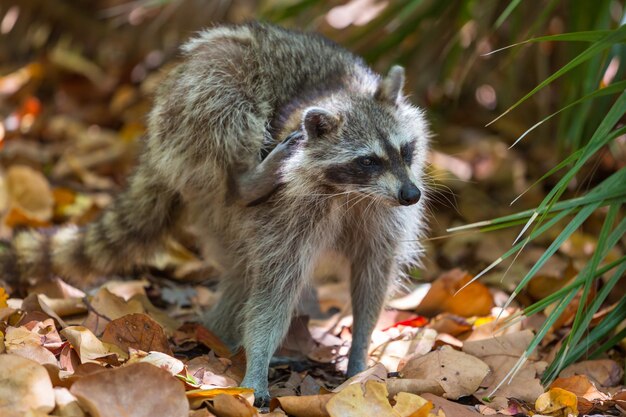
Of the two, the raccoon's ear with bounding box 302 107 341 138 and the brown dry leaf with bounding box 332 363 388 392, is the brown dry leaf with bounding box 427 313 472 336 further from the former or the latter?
the raccoon's ear with bounding box 302 107 341 138

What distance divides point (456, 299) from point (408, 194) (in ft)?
4.01

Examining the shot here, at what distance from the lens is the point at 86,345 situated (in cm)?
349

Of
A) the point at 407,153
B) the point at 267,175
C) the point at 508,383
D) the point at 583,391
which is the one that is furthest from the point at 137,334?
the point at 583,391

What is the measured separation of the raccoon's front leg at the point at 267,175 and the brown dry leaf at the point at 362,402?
1213 millimetres

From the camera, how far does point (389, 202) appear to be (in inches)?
152

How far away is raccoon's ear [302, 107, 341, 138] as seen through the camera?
13.1 ft

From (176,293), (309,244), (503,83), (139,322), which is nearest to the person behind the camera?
(139,322)

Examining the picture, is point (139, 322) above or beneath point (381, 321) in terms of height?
above

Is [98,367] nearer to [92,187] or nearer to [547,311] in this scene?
[547,311]

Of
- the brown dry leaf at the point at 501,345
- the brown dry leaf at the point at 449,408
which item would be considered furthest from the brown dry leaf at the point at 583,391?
the brown dry leaf at the point at 449,408

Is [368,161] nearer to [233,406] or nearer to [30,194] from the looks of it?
[233,406]

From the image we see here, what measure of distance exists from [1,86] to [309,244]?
15.6ft

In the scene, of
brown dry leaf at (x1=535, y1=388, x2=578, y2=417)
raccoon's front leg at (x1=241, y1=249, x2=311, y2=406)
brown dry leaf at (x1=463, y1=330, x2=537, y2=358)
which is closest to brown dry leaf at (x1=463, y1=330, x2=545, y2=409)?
brown dry leaf at (x1=463, y1=330, x2=537, y2=358)

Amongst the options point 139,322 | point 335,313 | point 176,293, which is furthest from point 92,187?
point 139,322
